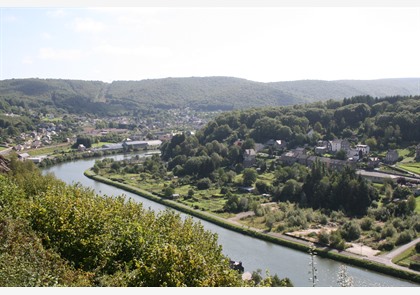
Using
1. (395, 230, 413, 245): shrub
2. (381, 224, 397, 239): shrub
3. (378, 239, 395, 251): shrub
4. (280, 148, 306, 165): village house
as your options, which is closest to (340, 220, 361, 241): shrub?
(381, 224, 397, 239): shrub

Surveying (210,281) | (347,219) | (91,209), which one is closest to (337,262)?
(347,219)

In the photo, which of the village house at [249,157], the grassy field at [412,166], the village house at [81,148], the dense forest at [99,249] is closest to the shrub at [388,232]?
the dense forest at [99,249]

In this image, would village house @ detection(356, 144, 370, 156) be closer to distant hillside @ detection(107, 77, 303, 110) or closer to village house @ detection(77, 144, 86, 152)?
village house @ detection(77, 144, 86, 152)

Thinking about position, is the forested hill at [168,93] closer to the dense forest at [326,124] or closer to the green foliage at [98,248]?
the dense forest at [326,124]

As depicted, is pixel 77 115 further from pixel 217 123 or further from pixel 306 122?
pixel 306 122

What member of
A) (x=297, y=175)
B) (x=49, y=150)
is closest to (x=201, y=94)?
(x=49, y=150)

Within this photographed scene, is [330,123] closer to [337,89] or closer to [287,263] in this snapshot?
[287,263]
